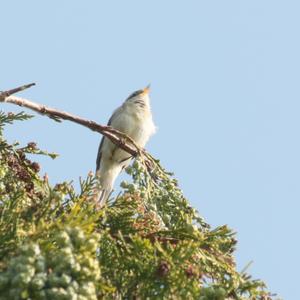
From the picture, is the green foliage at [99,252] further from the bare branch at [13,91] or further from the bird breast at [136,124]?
the bird breast at [136,124]

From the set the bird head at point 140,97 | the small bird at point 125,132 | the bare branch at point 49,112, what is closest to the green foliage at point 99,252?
the bare branch at point 49,112

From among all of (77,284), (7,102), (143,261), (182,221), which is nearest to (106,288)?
(77,284)

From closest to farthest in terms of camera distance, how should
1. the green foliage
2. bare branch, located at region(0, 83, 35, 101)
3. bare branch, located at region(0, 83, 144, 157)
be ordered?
the green foliage
bare branch, located at region(0, 83, 35, 101)
bare branch, located at region(0, 83, 144, 157)

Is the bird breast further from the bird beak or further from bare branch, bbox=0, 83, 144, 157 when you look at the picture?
bare branch, bbox=0, 83, 144, 157

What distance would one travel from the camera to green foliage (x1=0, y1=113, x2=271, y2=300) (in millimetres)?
1920

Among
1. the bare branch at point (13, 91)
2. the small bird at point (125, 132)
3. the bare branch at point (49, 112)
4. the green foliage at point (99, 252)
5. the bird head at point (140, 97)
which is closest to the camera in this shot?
the green foliage at point (99, 252)

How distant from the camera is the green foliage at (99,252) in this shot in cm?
192

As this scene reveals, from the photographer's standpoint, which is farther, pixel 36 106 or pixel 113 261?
pixel 36 106

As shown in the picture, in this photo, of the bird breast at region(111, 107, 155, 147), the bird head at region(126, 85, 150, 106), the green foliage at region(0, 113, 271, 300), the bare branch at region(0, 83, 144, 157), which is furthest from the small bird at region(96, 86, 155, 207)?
the green foliage at region(0, 113, 271, 300)

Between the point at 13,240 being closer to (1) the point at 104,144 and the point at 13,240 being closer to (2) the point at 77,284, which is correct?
(2) the point at 77,284

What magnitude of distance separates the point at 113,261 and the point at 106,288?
1.72 ft

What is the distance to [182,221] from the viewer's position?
9.37 ft

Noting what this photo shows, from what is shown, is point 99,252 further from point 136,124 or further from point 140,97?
point 140,97

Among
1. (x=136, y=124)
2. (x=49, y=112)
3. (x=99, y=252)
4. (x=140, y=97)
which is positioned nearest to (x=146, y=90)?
(x=140, y=97)
